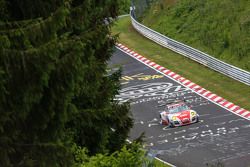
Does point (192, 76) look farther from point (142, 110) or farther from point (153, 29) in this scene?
point (153, 29)

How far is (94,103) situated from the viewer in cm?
1500

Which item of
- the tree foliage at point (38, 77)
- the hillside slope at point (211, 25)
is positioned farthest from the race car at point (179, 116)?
the tree foliage at point (38, 77)

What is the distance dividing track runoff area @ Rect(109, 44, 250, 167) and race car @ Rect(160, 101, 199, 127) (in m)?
0.25

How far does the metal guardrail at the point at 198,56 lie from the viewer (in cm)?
3622

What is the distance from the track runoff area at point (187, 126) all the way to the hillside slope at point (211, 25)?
4591mm

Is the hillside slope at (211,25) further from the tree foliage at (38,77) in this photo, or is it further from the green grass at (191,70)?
the tree foliage at (38,77)

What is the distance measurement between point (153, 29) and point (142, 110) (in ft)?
71.5

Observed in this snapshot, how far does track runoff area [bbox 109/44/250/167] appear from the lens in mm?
25234

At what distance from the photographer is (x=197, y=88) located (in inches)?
1415

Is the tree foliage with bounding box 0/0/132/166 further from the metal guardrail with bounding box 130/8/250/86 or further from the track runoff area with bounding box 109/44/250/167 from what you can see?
the metal guardrail with bounding box 130/8/250/86

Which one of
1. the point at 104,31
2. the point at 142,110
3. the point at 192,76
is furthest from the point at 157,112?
the point at 104,31

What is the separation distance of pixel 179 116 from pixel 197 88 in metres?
6.85

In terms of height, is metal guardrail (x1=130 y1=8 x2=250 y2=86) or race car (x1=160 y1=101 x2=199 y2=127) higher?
race car (x1=160 y1=101 x2=199 y2=127)

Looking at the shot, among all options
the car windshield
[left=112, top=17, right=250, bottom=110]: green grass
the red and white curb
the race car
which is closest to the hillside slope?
[left=112, top=17, right=250, bottom=110]: green grass
